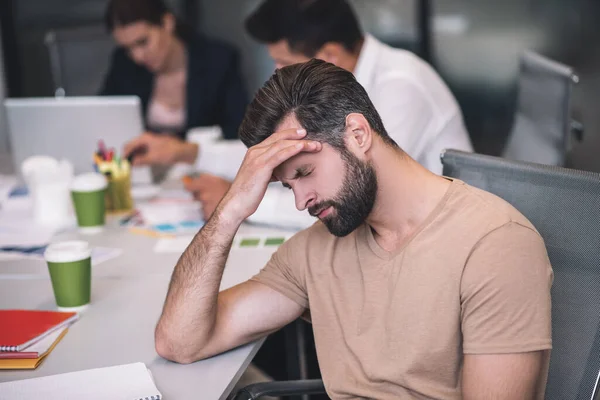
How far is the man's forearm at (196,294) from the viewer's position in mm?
1482

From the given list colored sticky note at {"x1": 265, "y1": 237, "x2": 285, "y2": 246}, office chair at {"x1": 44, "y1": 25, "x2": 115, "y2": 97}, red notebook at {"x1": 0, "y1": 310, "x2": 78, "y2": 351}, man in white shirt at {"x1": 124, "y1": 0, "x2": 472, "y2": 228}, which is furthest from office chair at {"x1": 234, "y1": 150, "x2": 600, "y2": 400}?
office chair at {"x1": 44, "y1": 25, "x2": 115, "y2": 97}

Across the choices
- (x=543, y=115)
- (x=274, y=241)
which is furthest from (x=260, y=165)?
(x=543, y=115)

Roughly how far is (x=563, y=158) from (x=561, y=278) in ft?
3.10

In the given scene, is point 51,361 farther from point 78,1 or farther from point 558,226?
point 78,1

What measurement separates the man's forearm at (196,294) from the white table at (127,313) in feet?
0.14

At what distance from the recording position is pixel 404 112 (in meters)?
2.25

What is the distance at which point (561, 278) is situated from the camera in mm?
1422

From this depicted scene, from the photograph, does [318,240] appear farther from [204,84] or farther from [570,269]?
[204,84]

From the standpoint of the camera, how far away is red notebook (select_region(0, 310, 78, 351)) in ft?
4.95

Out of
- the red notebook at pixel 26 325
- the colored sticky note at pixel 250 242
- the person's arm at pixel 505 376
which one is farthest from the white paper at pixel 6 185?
the person's arm at pixel 505 376

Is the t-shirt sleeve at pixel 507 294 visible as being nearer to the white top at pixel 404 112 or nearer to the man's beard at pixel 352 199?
the man's beard at pixel 352 199

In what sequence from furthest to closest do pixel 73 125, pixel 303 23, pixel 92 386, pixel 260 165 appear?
pixel 73 125
pixel 303 23
pixel 260 165
pixel 92 386

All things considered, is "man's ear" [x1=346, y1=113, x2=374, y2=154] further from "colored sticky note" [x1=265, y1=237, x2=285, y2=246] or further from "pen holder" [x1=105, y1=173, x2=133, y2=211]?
"pen holder" [x1=105, y1=173, x2=133, y2=211]

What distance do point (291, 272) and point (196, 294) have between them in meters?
0.20
